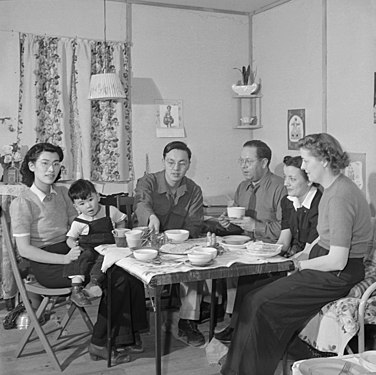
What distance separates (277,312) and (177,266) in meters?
0.57

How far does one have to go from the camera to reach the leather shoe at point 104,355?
10.6 ft

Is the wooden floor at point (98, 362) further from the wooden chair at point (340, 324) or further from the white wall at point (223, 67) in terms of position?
the white wall at point (223, 67)

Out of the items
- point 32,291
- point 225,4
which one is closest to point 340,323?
point 32,291

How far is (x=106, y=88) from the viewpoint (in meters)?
4.45

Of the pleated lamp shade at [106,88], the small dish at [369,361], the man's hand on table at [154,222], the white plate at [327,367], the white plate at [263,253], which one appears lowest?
the white plate at [327,367]

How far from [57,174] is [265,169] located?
4.63ft

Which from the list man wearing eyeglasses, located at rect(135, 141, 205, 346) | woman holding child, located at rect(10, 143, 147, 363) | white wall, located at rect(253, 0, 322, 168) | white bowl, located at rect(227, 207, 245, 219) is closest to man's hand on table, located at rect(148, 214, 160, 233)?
man wearing eyeglasses, located at rect(135, 141, 205, 346)

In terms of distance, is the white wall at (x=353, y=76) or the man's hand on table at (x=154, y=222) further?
the white wall at (x=353, y=76)

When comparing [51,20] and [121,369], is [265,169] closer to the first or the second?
[121,369]

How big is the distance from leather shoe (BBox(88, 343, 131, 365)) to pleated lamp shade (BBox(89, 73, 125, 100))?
6.50ft

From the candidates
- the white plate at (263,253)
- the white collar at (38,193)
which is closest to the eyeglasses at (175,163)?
the white collar at (38,193)

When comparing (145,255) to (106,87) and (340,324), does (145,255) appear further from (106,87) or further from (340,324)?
(106,87)

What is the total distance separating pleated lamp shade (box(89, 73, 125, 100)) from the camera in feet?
14.6

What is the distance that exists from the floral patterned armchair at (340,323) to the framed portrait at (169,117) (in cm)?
254
